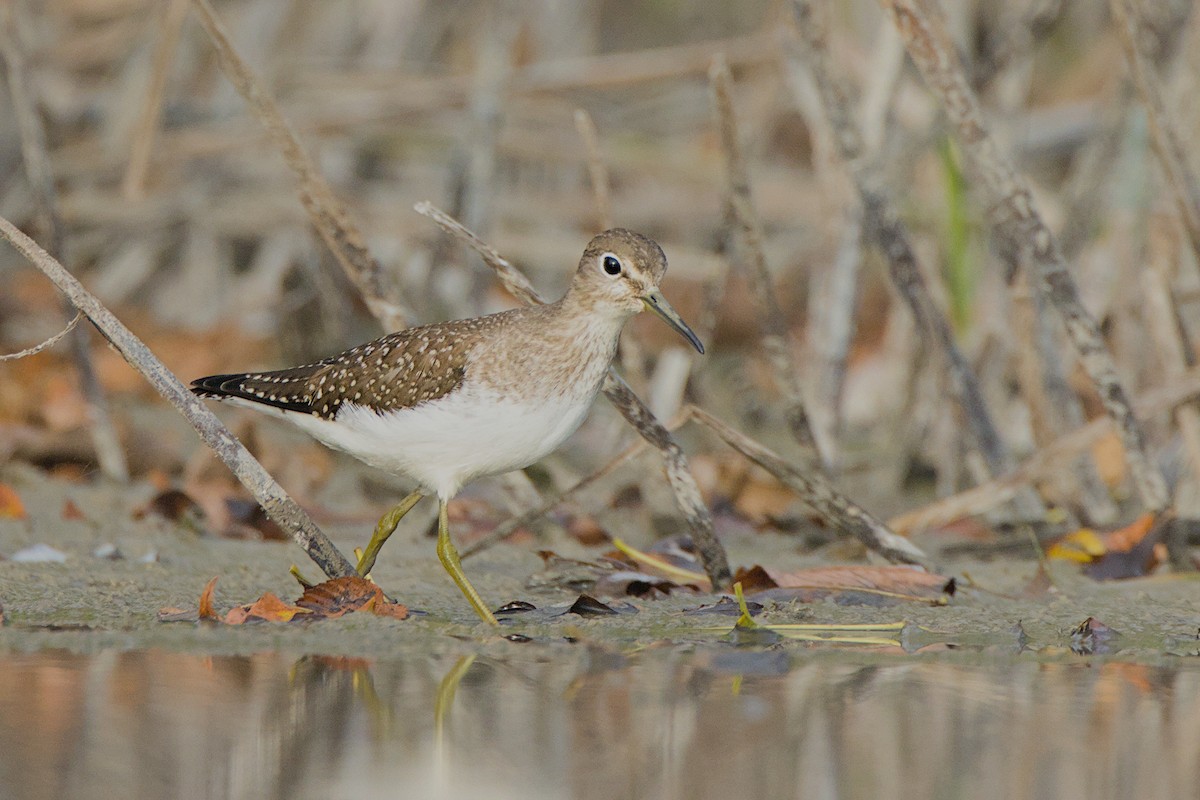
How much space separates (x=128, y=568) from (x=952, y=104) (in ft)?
10.5

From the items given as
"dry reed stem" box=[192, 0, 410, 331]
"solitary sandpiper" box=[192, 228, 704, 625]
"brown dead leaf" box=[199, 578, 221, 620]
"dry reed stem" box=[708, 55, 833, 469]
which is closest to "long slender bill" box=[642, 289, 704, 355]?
"solitary sandpiper" box=[192, 228, 704, 625]

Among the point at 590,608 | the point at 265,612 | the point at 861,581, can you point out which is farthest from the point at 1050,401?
the point at 265,612

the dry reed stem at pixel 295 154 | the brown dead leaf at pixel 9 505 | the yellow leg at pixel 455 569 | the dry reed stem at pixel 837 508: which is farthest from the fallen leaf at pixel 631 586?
the brown dead leaf at pixel 9 505

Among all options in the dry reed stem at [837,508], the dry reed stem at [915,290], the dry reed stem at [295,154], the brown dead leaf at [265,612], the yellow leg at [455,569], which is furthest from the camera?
the dry reed stem at [915,290]

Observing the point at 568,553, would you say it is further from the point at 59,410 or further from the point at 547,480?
the point at 59,410

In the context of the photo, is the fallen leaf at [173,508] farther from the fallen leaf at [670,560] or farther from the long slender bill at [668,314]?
the long slender bill at [668,314]

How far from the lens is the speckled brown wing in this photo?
15.9 feet

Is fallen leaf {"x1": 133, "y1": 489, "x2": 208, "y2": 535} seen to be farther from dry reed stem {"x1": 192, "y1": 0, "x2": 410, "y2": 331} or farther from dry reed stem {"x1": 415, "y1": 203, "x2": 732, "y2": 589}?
dry reed stem {"x1": 415, "y1": 203, "x2": 732, "y2": 589}

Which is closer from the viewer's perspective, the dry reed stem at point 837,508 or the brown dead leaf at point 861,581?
the brown dead leaf at point 861,581

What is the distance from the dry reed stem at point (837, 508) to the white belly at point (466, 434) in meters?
0.60

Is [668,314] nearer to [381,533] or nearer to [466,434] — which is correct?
[466,434]

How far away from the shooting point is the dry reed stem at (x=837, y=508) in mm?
5004

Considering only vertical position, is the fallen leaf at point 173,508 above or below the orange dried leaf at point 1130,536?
above

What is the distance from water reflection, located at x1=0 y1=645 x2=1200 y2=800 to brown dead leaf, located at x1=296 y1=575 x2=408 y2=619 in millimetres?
447
